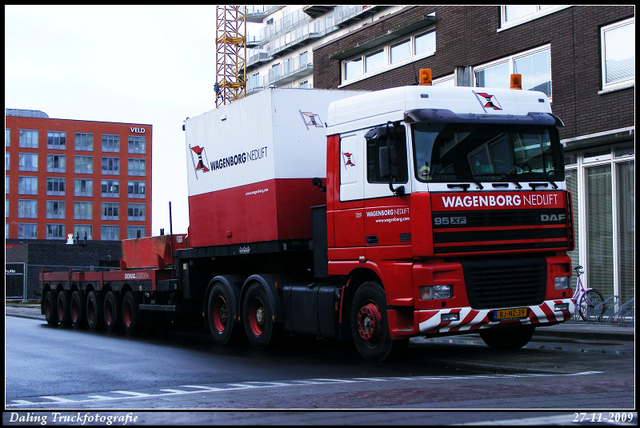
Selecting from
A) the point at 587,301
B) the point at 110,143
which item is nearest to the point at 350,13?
the point at 110,143

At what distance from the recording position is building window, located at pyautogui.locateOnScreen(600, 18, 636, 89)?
17.4 meters

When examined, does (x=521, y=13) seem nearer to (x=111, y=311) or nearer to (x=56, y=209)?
(x=111, y=311)

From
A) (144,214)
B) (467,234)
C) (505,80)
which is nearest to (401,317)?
(467,234)

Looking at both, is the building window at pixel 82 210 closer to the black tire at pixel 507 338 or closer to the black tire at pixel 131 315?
the black tire at pixel 131 315

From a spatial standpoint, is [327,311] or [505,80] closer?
[327,311]

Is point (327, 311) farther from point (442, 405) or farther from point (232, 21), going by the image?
point (232, 21)

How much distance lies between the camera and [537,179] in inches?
429

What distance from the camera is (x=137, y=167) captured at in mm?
112562

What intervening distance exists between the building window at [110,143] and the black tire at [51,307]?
291 ft

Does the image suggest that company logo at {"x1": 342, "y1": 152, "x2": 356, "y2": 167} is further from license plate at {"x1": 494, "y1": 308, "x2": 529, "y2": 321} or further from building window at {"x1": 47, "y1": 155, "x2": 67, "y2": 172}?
building window at {"x1": 47, "y1": 155, "x2": 67, "y2": 172}

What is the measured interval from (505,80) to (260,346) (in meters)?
10.7

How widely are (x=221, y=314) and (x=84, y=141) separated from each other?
97.8 metres

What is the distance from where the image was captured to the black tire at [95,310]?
20234 millimetres

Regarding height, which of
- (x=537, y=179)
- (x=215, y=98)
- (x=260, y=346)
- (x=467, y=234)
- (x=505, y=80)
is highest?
(x=215, y=98)
